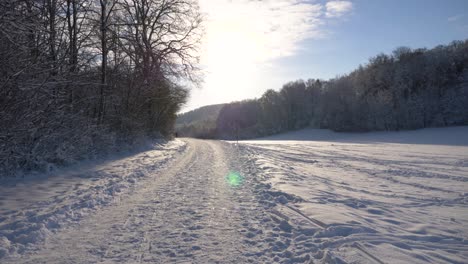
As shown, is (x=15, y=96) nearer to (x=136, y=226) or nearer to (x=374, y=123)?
(x=136, y=226)

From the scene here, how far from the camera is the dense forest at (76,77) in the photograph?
644cm

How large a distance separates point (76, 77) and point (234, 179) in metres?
6.66

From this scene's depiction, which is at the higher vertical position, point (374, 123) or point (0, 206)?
point (374, 123)

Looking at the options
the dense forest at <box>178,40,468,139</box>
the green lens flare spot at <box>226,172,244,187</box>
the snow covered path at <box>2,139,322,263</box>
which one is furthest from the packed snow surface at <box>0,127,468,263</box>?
the dense forest at <box>178,40,468,139</box>

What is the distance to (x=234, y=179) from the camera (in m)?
9.40

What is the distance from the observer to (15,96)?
6.81 metres

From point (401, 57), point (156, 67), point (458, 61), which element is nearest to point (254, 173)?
point (156, 67)

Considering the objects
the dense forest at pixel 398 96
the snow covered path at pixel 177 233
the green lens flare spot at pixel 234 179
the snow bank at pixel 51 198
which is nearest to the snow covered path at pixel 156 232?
the snow covered path at pixel 177 233

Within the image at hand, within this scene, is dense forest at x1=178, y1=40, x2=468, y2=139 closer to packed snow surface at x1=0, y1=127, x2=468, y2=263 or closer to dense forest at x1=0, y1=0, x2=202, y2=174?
dense forest at x1=0, y1=0, x2=202, y2=174

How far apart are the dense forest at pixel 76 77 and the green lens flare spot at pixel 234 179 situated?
5012 mm

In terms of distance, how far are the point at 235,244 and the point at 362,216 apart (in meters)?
2.72

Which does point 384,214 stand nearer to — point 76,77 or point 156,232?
point 156,232

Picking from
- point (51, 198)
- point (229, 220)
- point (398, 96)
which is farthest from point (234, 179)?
point (398, 96)

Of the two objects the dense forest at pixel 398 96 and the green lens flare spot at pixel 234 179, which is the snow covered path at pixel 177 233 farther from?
the dense forest at pixel 398 96
